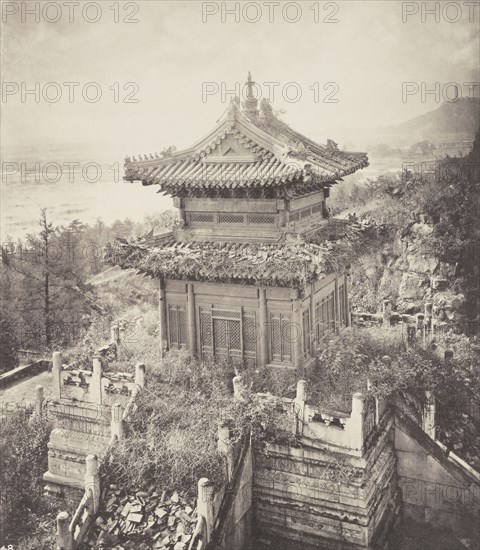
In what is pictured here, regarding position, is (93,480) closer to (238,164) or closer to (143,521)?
(143,521)

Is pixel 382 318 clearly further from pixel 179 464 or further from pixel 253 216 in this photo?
pixel 179 464

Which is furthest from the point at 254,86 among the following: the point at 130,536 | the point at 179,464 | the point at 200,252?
the point at 130,536

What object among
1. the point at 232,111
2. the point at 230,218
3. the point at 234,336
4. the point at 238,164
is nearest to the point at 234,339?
the point at 234,336

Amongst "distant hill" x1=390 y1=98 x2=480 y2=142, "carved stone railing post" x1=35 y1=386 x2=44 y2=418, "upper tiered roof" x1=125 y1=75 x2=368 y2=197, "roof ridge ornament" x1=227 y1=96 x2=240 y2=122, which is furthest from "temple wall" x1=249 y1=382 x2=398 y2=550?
"distant hill" x1=390 y1=98 x2=480 y2=142

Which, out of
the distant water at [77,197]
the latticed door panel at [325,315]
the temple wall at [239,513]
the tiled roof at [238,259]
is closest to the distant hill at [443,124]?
the distant water at [77,197]

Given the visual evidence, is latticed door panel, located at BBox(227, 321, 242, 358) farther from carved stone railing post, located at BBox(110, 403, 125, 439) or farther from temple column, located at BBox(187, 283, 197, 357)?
carved stone railing post, located at BBox(110, 403, 125, 439)

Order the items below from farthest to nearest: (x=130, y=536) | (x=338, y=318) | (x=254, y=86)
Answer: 1. (x=338, y=318)
2. (x=254, y=86)
3. (x=130, y=536)
